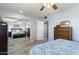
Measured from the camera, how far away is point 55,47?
7.16 ft

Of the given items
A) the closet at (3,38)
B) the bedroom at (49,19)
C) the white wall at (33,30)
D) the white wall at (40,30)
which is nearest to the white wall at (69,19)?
the bedroom at (49,19)

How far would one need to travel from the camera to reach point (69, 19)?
2219 mm

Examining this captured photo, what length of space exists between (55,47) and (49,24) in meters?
0.52

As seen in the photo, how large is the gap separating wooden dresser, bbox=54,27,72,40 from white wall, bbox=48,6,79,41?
0.24 ft

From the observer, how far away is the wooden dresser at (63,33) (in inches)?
90.4

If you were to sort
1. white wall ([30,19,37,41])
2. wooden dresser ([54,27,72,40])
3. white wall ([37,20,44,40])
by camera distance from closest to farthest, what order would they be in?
1. wooden dresser ([54,27,72,40])
2. white wall ([37,20,44,40])
3. white wall ([30,19,37,41])

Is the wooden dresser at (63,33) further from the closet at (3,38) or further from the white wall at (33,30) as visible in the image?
the closet at (3,38)

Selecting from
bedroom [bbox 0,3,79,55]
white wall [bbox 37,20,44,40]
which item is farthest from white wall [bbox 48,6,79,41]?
white wall [bbox 37,20,44,40]

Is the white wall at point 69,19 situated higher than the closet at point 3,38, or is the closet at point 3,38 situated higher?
the white wall at point 69,19

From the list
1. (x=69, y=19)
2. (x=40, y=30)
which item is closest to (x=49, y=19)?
(x=40, y=30)

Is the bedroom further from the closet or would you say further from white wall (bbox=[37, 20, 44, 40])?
the closet

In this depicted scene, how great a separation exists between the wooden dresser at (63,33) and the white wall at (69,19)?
7 cm

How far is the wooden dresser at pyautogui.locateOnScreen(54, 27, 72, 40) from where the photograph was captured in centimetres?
229

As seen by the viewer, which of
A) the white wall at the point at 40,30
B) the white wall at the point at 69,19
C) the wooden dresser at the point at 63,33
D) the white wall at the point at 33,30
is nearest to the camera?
the white wall at the point at 69,19
